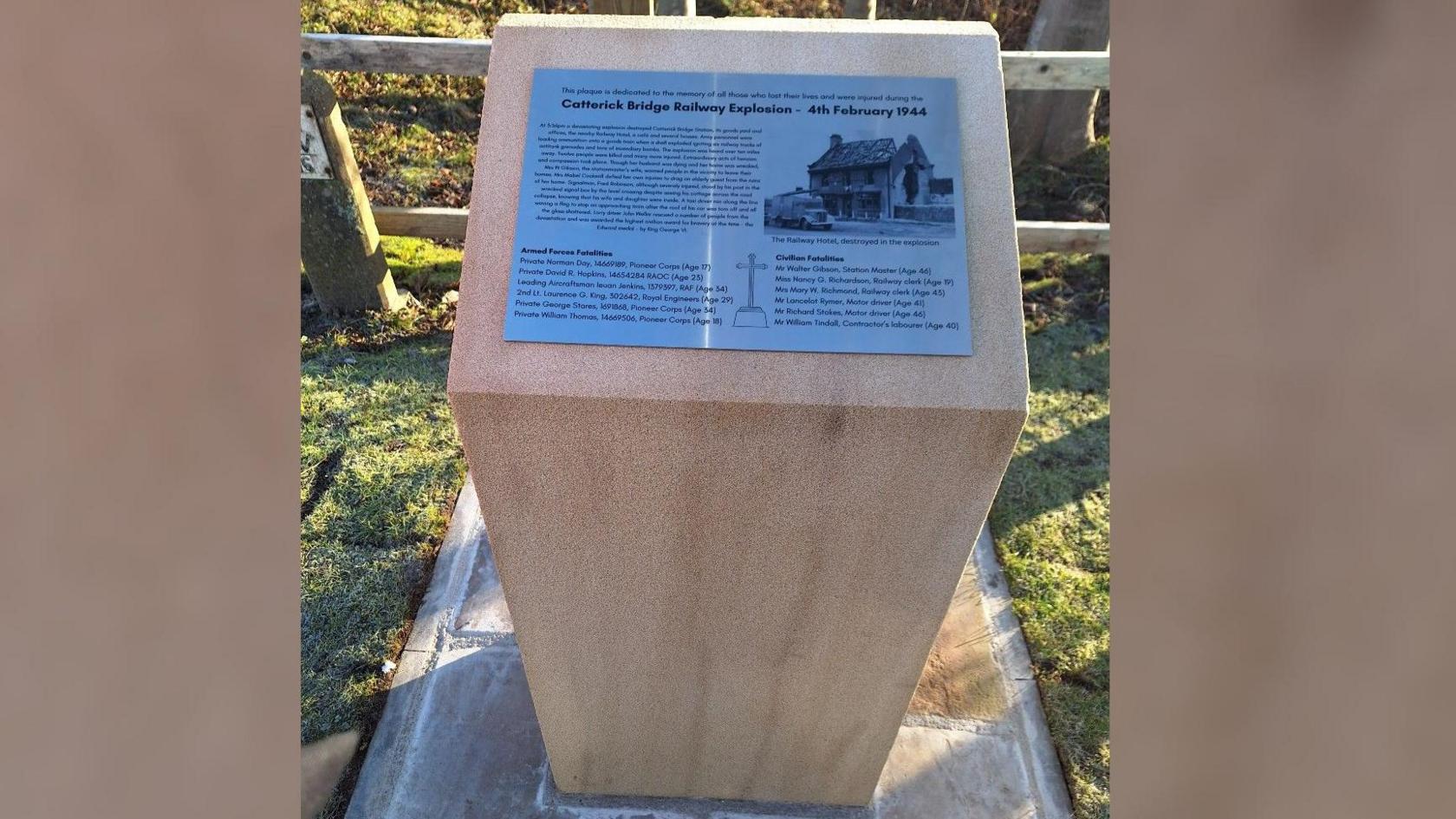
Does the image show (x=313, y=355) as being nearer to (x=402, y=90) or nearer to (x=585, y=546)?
(x=402, y=90)

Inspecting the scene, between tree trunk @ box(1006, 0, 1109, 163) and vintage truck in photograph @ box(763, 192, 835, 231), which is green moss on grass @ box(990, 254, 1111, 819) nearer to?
tree trunk @ box(1006, 0, 1109, 163)

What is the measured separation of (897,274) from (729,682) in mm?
1060

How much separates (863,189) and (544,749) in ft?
6.34

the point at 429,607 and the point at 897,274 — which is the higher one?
the point at 897,274

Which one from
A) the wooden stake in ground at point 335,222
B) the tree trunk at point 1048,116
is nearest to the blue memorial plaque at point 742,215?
the wooden stake in ground at point 335,222

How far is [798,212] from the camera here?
1.79 metres

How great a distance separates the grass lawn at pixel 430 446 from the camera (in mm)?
3057

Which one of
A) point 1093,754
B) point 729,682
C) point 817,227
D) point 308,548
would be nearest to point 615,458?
point 817,227

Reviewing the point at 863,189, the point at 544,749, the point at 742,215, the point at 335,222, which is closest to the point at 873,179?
the point at 863,189

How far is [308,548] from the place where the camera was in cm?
348

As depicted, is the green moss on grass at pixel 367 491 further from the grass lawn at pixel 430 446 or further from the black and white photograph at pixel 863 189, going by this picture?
the black and white photograph at pixel 863 189

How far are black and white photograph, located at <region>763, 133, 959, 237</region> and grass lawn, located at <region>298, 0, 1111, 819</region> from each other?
1.00 meters

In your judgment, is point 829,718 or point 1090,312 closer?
point 829,718

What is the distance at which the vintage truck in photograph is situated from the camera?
1.78m
